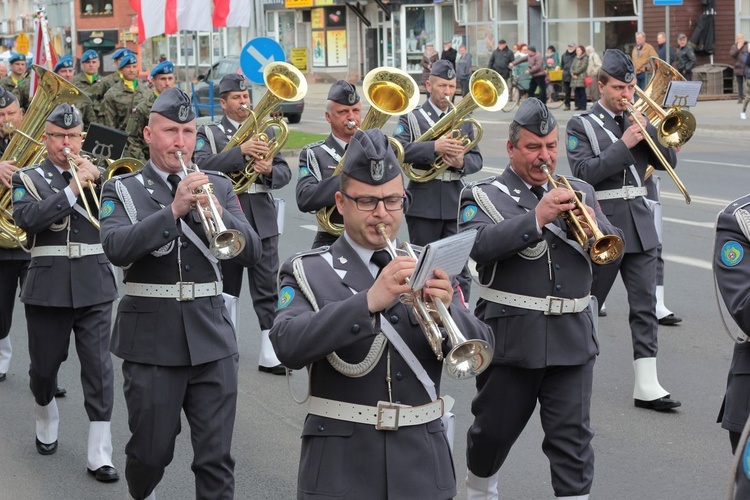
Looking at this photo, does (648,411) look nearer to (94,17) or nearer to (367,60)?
(367,60)

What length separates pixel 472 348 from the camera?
3816mm

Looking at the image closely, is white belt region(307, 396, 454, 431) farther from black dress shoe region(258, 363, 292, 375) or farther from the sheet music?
black dress shoe region(258, 363, 292, 375)

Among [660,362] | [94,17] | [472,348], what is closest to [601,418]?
[660,362]

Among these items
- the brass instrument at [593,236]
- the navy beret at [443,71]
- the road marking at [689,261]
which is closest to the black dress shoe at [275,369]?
the navy beret at [443,71]

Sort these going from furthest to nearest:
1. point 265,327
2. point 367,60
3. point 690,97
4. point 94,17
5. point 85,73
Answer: point 94,17, point 367,60, point 85,73, point 265,327, point 690,97

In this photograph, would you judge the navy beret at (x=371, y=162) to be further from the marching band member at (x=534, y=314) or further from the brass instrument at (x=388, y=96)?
the brass instrument at (x=388, y=96)

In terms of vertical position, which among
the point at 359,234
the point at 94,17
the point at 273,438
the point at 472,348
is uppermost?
the point at 94,17

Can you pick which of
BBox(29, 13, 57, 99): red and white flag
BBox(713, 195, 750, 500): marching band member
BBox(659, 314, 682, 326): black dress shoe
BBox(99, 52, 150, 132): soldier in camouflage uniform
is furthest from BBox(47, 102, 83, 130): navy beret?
BBox(29, 13, 57, 99): red and white flag

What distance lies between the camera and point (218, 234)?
5230 millimetres

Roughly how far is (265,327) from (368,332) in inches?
214

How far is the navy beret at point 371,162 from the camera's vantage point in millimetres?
4004

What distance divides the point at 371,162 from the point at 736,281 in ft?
4.89

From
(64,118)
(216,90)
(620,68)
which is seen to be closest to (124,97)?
(64,118)

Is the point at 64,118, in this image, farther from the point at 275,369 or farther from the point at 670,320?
the point at 670,320
